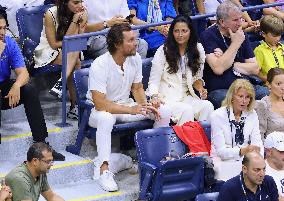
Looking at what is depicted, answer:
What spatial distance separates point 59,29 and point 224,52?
1.57 metres

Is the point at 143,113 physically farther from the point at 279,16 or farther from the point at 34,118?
the point at 279,16

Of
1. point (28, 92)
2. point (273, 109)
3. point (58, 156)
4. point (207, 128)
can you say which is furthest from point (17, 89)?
point (273, 109)

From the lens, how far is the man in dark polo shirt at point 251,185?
6.49 m

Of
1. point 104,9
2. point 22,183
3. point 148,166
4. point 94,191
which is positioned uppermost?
point 104,9

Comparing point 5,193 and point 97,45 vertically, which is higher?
point 97,45

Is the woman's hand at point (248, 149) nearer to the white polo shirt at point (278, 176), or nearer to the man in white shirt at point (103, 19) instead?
the white polo shirt at point (278, 176)

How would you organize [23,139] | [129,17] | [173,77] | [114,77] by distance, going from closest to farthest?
[114,77] → [23,139] → [173,77] → [129,17]

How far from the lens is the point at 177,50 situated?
8328mm

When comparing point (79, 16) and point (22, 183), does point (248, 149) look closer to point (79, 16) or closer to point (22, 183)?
point (22, 183)

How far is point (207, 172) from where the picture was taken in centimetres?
754

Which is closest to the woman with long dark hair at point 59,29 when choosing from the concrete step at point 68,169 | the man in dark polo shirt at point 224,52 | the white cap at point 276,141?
the concrete step at point 68,169

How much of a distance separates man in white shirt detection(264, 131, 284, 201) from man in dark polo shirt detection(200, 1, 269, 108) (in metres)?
1.36

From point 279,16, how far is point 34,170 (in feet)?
14.6

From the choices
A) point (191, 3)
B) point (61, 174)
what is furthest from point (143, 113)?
point (191, 3)
